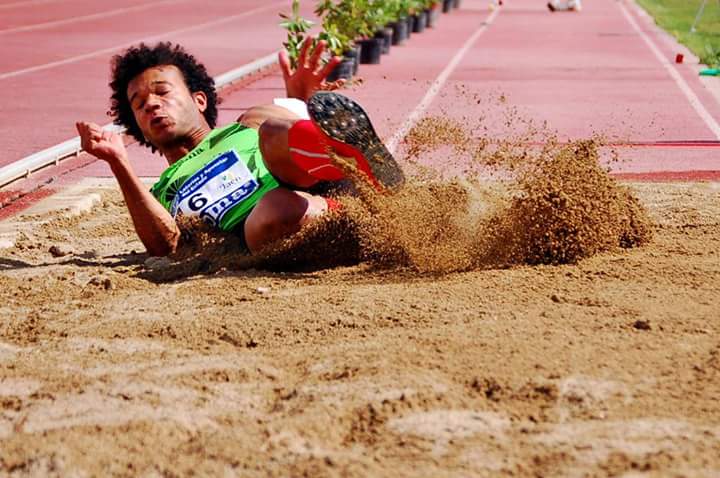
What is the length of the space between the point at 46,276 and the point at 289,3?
21.7 metres

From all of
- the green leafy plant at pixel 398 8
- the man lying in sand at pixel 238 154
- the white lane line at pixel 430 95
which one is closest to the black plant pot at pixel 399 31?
the green leafy plant at pixel 398 8

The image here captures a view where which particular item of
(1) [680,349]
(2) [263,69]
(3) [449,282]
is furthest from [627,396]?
(2) [263,69]

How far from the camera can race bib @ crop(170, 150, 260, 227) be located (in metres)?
4.63

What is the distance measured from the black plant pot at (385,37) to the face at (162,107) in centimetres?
963

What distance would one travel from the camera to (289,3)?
1004 inches

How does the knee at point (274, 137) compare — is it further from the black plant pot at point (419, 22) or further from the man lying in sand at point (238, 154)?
the black plant pot at point (419, 22)

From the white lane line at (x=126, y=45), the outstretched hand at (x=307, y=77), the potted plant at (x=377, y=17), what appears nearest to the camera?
the outstretched hand at (x=307, y=77)

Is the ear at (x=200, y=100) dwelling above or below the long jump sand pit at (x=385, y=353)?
above

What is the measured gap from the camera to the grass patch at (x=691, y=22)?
14658 millimetres

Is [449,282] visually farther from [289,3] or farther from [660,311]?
[289,3]

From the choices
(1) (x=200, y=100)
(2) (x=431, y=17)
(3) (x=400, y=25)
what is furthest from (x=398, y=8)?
(1) (x=200, y=100)

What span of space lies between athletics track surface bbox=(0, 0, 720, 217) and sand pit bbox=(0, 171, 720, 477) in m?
2.57

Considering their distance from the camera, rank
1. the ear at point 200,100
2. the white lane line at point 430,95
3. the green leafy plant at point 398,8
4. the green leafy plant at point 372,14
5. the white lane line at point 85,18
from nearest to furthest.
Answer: the ear at point 200,100 < the white lane line at point 430,95 < the green leafy plant at point 372,14 < the green leafy plant at point 398,8 < the white lane line at point 85,18

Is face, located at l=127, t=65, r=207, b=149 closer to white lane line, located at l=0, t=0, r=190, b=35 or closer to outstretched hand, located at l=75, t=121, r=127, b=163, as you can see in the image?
outstretched hand, located at l=75, t=121, r=127, b=163
